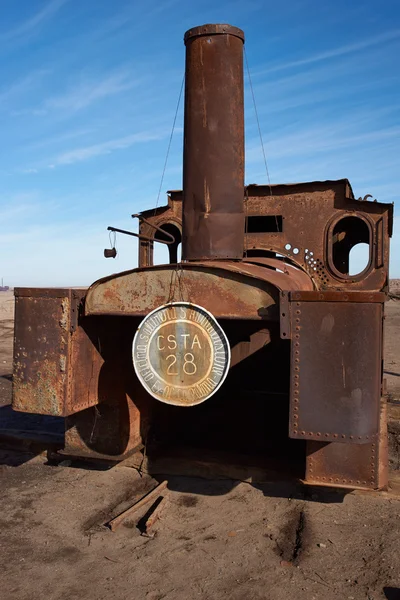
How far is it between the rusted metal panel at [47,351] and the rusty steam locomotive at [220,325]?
1 cm

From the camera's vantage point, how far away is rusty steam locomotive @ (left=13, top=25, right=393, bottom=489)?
4434mm

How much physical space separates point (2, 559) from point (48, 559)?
0.35m

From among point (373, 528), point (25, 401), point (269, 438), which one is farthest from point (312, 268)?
point (25, 401)

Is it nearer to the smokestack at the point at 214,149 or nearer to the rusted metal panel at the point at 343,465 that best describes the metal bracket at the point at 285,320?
the rusted metal panel at the point at 343,465

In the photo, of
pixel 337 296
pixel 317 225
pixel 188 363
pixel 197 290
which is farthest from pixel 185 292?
pixel 317 225

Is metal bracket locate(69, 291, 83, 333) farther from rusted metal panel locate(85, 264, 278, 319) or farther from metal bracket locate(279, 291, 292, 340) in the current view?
metal bracket locate(279, 291, 292, 340)

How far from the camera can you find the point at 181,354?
188 inches

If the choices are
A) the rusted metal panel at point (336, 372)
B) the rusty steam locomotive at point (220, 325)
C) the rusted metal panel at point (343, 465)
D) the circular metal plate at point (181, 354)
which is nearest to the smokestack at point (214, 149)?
the rusty steam locomotive at point (220, 325)

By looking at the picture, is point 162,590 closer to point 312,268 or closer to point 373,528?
point 373,528

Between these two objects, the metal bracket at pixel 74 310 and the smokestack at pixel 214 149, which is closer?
the metal bracket at pixel 74 310

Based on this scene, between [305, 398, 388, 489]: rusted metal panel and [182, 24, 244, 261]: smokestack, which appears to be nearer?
[305, 398, 388, 489]: rusted metal panel

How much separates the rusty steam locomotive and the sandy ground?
0.36m

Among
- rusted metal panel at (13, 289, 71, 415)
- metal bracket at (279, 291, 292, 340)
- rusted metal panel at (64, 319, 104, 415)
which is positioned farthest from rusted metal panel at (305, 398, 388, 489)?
rusted metal panel at (13, 289, 71, 415)

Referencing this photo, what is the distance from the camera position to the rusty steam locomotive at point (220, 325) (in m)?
4.43
